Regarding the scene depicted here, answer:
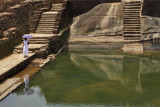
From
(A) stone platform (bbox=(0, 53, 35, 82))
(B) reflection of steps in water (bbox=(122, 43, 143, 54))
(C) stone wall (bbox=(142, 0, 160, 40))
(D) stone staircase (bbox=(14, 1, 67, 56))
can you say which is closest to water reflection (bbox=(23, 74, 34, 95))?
(A) stone platform (bbox=(0, 53, 35, 82))

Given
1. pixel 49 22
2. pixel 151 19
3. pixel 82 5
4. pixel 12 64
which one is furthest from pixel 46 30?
pixel 151 19

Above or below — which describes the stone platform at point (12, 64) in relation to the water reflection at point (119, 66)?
above

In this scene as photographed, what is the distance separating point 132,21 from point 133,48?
1759mm

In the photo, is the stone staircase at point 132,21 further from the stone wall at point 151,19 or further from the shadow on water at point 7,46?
the shadow on water at point 7,46

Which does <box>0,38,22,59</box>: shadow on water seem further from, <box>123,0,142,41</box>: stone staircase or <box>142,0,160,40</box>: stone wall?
<box>142,0,160,40</box>: stone wall

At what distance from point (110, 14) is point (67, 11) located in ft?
9.34

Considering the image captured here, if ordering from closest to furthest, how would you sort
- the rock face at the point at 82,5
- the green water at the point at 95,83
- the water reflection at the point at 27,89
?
the green water at the point at 95,83 < the water reflection at the point at 27,89 < the rock face at the point at 82,5

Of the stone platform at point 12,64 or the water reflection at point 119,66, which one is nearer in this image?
the stone platform at point 12,64

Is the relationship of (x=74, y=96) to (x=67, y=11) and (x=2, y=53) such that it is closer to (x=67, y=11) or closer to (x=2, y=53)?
(x=2, y=53)

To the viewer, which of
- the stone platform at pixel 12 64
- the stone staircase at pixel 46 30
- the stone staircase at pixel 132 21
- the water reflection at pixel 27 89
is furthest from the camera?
the stone staircase at pixel 132 21

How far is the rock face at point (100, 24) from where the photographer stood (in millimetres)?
14328

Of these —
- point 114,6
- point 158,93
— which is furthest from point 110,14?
point 158,93

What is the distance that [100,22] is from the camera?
48.1 feet

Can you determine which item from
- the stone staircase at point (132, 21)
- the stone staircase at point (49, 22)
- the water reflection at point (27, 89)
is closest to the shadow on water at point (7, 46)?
the stone staircase at point (49, 22)
